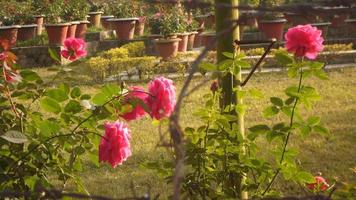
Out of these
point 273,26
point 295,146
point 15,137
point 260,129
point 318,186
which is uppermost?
point 15,137

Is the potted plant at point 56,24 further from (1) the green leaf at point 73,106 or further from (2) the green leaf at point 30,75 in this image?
(1) the green leaf at point 73,106

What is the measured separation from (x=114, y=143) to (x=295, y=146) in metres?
2.84

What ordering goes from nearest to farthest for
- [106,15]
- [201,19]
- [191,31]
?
[191,31]
[201,19]
[106,15]

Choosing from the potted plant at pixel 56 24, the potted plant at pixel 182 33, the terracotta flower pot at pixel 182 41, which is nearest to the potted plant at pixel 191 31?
the potted plant at pixel 182 33

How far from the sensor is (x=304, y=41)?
1574 mm

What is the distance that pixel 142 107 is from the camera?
134 centimetres

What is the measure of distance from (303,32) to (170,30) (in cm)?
794

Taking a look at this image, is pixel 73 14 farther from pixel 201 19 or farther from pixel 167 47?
pixel 167 47

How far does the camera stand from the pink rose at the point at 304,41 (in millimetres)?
1567

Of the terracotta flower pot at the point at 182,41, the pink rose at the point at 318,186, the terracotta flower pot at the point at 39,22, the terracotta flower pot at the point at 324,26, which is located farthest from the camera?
the terracotta flower pot at the point at 39,22

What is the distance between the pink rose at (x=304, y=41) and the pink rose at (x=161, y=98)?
446 mm

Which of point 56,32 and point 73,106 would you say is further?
point 56,32

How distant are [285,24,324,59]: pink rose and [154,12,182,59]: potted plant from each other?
7246 millimetres

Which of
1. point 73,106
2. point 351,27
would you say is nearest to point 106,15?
point 351,27
